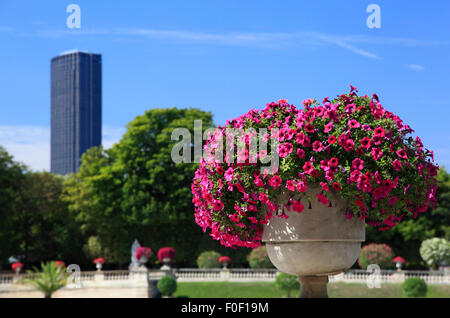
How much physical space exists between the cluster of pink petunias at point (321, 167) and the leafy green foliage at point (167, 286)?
2659cm

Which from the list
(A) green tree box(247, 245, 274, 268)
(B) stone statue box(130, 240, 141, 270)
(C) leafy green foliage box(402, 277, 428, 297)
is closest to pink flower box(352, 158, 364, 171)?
(C) leafy green foliage box(402, 277, 428, 297)

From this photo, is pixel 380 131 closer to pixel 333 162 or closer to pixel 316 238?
pixel 333 162

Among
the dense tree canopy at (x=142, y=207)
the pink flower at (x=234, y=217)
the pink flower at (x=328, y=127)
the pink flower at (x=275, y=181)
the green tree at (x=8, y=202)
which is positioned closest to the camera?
the pink flower at (x=275, y=181)

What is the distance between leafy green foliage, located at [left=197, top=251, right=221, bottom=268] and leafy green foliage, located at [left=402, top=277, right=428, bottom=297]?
35.6ft

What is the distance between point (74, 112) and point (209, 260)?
6466 inches

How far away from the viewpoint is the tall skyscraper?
190 meters

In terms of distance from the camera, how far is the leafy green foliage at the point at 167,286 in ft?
108

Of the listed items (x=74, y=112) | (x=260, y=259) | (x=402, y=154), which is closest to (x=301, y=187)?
(x=402, y=154)

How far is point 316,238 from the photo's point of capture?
6441 millimetres

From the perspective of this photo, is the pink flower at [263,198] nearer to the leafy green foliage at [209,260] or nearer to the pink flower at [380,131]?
the pink flower at [380,131]

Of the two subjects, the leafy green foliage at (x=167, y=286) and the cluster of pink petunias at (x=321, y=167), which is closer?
the cluster of pink petunias at (x=321, y=167)

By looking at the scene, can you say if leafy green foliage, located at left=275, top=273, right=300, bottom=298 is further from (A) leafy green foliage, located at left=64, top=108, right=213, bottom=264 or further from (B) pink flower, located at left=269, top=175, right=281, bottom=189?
(B) pink flower, located at left=269, top=175, right=281, bottom=189

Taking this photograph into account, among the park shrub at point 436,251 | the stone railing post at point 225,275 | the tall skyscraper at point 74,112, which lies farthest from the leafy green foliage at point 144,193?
the tall skyscraper at point 74,112
